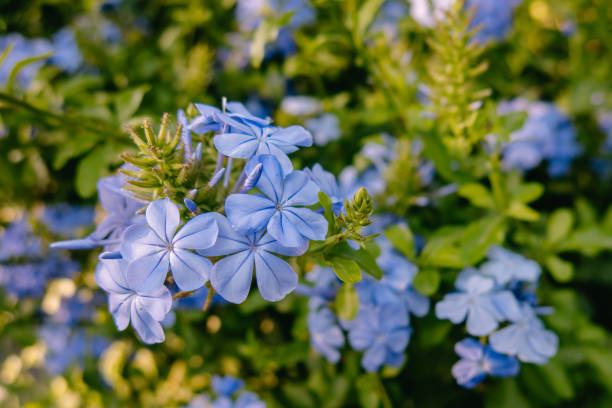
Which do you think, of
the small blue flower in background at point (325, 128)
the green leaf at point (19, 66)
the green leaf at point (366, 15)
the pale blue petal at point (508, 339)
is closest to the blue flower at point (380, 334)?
the pale blue petal at point (508, 339)

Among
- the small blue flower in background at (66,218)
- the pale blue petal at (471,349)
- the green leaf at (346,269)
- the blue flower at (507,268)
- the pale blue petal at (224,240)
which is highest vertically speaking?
the pale blue petal at (224,240)

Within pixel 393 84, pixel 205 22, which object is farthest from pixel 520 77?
pixel 205 22

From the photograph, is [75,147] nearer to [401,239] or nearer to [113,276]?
[113,276]

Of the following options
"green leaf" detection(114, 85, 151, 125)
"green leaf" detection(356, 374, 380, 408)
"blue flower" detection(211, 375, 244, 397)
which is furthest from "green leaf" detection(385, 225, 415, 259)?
"green leaf" detection(114, 85, 151, 125)

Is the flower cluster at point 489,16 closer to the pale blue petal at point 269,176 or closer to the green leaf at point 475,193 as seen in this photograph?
the green leaf at point 475,193

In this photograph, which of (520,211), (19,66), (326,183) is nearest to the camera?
(326,183)

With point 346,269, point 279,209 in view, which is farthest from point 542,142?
point 279,209
